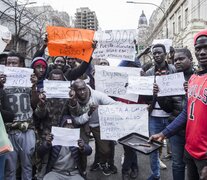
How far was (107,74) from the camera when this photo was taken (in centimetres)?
416

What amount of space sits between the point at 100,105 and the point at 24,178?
1.28 meters

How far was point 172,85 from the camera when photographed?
338 centimetres

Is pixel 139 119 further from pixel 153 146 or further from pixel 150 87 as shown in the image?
pixel 153 146

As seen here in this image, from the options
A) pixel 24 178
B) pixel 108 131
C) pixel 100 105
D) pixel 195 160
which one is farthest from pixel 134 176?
pixel 195 160

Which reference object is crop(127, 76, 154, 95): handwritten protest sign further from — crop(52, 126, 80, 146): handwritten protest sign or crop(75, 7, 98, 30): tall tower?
crop(75, 7, 98, 30): tall tower

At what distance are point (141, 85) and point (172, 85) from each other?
411mm

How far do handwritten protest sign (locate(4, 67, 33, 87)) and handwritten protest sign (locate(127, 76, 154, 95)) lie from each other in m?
1.29

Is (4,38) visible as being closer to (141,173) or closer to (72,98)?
(72,98)

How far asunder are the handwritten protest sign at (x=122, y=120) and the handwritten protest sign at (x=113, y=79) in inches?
14.3

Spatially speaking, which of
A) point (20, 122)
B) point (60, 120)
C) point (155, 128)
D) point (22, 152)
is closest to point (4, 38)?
point (20, 122)

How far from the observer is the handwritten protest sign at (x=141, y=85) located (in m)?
3.58

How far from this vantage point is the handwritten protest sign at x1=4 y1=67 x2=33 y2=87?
3258 mm

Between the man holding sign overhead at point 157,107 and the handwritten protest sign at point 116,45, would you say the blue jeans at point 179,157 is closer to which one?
the man holding sign overhead at point 157,107

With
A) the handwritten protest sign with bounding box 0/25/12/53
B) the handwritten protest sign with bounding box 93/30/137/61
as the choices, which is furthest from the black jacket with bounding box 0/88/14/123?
the handwritten protest sign with bounding box 93/30/137/61
